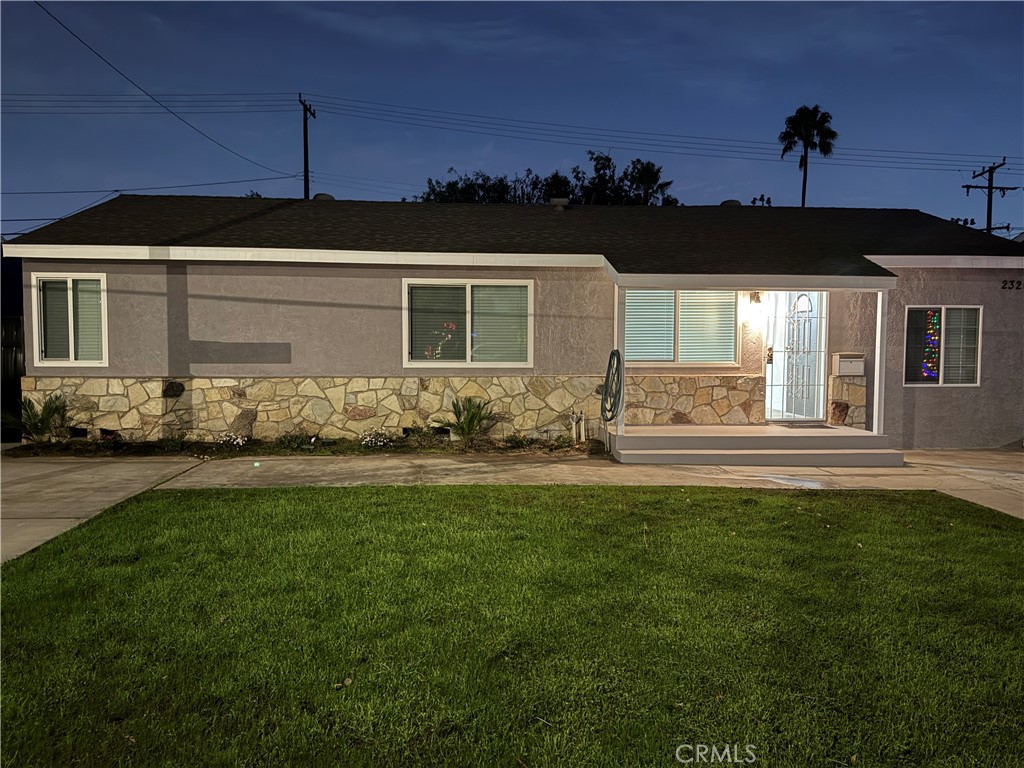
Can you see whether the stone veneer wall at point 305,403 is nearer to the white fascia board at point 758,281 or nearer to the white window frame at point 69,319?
the white window frame at point 69,319

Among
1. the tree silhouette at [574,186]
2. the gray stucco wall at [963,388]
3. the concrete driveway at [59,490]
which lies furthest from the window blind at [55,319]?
the tree silhouette at [574,186]

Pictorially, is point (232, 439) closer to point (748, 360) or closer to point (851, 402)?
point (748, 360)

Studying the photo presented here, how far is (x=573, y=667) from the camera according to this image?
3143 millimetres

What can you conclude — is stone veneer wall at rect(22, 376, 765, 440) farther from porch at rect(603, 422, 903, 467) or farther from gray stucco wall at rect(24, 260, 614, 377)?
porch at rect(603, 422, 903, 467)

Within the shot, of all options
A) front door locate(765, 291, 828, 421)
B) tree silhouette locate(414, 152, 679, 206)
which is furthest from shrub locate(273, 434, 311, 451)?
tree silhouette locate(414, 152, 679, 206)

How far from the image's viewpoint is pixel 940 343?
1048 cm

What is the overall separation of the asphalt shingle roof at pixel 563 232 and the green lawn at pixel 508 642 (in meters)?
5.42

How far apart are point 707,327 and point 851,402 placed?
2.64m

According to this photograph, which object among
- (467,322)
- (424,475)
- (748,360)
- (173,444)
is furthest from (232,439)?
(748,360)

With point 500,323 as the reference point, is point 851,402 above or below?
below

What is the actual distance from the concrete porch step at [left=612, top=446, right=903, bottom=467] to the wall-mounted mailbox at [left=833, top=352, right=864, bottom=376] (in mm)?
1915

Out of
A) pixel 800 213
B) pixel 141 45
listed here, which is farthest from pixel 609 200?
pixel 141 45

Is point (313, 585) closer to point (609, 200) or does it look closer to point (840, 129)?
point (609, 200)

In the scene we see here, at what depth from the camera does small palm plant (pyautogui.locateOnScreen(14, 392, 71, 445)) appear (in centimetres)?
952
